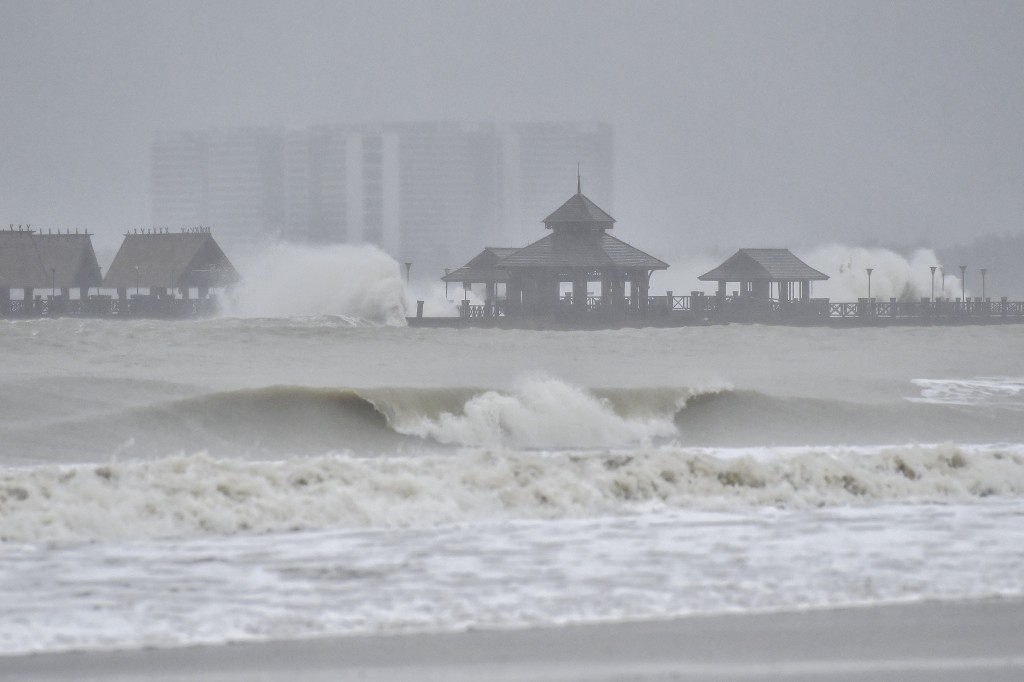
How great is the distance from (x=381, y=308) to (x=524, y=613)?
90196mm

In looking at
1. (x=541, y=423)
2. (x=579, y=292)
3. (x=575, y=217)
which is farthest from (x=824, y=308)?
(x=541, y=423)

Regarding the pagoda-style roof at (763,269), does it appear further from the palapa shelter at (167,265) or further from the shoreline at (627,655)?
the shoreline at (627,655)

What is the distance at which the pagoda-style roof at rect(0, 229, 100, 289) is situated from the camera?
91250 millimetres

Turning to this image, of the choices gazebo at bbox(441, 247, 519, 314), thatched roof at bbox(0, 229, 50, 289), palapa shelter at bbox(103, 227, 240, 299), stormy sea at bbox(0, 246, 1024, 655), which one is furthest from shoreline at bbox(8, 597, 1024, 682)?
thatched roof at bbox(0, 229, 50, 289)

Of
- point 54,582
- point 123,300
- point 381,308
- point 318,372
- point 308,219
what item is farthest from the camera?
point 308,219

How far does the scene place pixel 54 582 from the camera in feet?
31.3

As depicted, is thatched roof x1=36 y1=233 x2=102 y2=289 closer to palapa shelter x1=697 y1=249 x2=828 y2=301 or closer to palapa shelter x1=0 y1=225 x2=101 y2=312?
palapa shelter x1=0 y1=225 x2=101 y2=312

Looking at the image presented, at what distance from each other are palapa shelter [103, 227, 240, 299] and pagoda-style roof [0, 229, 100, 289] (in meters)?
2.03

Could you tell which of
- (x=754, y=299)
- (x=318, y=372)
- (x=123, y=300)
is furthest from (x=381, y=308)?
(x=318, y=372)

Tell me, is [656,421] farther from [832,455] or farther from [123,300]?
[123,300]

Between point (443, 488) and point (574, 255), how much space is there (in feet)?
164

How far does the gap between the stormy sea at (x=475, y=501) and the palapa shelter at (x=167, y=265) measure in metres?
63.6

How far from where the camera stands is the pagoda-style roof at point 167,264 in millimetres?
93375

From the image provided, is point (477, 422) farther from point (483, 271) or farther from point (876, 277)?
point (876, 277)
